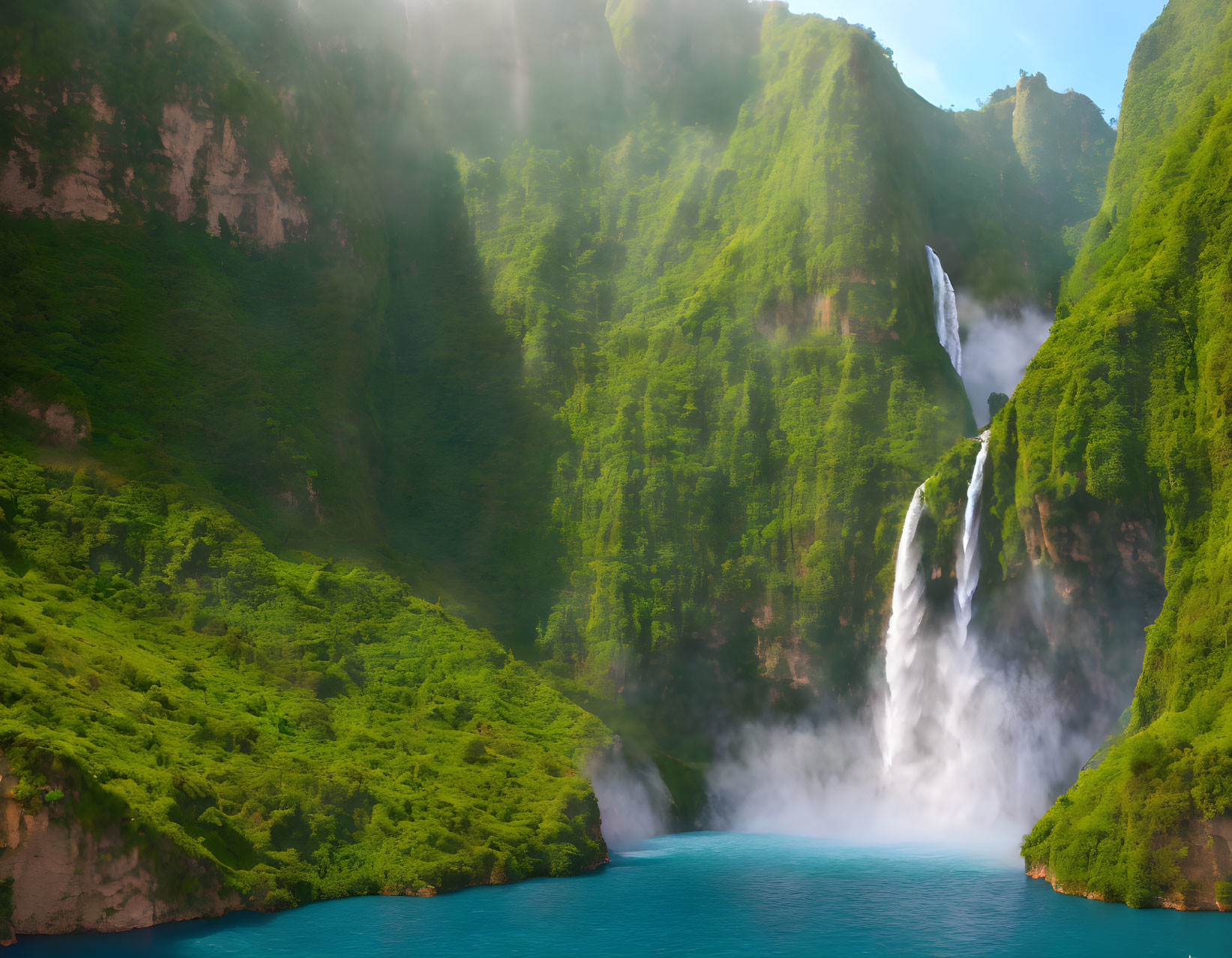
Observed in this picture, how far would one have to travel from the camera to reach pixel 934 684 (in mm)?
48531

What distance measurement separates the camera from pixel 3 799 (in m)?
24.7

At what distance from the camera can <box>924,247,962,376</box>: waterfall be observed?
6525cm

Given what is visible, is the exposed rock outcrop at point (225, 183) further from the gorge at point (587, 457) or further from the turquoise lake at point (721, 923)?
the turquoise lake at point (721, 923)

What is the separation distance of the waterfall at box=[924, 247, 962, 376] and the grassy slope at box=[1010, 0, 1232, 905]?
49.5ft

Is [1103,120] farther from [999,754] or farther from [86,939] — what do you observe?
[86,939]

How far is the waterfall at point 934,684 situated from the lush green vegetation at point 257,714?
576 inches

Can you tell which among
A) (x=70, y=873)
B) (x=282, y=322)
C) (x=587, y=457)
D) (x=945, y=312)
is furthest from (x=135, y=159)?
(x=945, y=312)

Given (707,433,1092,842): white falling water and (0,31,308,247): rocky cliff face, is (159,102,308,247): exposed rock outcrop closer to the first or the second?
(0,31,308,247): rocky cliff face

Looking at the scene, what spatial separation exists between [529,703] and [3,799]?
24.8m

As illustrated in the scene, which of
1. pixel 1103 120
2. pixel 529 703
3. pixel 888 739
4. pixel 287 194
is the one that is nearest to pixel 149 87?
pixel 287 194

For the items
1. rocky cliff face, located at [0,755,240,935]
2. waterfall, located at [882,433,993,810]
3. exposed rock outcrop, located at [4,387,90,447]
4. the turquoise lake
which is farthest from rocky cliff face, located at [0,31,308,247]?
the turquoise lake

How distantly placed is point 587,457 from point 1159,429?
32.6 m

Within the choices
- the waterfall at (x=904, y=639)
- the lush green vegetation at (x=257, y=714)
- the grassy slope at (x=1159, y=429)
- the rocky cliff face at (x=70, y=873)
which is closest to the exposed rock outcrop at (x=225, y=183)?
the lush green vegetation at (x=257, y=714)

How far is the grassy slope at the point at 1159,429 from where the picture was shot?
28.9 metres
